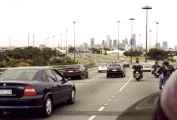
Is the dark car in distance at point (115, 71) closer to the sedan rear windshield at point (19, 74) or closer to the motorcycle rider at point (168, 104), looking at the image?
the sedan rear windshield at point (19, 74)

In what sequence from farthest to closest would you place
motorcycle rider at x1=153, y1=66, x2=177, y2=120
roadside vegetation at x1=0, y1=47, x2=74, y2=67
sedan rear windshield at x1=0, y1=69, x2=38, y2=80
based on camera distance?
roadside vegetation at x1=0, y1=47, x2=74, y2=67, sedan rear windshield at x1=0, y1=69, x2=38, y2=80, motorcycle rider at x1=153, y1=66, x2=177, y2=120

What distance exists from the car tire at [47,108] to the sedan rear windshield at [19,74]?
2.54 ft

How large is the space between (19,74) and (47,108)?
51.6 inches

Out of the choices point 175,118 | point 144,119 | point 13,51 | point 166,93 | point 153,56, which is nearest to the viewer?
point 175,118

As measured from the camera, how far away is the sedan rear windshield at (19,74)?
45.2 ft

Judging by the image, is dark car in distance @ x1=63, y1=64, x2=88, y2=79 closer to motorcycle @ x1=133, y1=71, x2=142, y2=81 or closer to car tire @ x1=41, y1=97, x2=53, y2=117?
motorcycle @ x1=133, y1=71, x2=142, y2=81

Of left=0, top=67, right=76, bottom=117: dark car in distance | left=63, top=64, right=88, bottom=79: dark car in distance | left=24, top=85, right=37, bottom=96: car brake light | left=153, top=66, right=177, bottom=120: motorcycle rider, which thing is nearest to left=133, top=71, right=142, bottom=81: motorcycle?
left=63, top=64, right=88, bottom=79: dark car in distance

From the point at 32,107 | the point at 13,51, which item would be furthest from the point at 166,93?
the point at 13,51

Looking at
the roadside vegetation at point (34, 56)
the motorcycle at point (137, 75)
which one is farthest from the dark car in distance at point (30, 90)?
the roadside vegetation at point (34, 56)

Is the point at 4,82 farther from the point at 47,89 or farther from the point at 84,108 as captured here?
the point at 84,108

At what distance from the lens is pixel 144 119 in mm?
3576

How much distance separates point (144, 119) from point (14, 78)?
10.4 metres

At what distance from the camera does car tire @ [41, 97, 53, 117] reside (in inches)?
520

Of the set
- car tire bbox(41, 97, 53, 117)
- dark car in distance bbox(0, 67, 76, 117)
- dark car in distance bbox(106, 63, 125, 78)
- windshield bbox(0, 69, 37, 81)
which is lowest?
dark car in distance bbox(106, 63, 125, 78)
